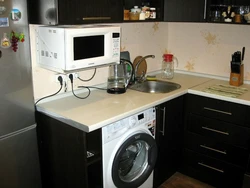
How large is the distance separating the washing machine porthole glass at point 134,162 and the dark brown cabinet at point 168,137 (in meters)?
0.16

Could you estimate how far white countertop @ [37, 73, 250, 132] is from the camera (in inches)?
70.1

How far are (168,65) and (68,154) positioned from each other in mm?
1627

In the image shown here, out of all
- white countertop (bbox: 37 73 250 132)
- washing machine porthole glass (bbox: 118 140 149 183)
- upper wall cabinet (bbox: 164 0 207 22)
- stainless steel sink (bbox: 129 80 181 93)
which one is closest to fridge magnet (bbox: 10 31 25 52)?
white countertop (bbox: 37 73 250 132)

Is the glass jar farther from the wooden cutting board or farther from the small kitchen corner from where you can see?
the wooden cutting board

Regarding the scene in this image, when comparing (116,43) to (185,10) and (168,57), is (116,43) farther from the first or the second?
(168,57)

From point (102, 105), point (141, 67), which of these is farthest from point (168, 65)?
point (102, 105)

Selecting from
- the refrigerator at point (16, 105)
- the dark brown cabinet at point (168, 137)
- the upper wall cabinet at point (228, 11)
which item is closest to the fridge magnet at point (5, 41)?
the refrigerator at point (16, 105)

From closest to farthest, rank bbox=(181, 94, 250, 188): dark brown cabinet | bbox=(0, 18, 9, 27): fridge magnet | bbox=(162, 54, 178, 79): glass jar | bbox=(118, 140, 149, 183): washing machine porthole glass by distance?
bbox=(0, 18, 9, 27): fridge magnet
bbox=(118, 140, 149, 183): washing machine porthole glass
bbox=(181, 94, 250, 188): dark brown cabinet
bbox=(162, 54, 178, 79): glass jar

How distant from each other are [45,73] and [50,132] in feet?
1.42

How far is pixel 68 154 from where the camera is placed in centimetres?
188

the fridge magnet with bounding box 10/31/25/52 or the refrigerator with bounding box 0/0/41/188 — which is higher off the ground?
the fridge magnet with bounding box 10/31/25/52

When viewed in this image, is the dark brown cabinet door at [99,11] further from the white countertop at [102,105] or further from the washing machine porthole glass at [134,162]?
the washing machine porthole glass at [134,162]

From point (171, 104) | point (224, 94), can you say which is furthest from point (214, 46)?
point (171, 104)

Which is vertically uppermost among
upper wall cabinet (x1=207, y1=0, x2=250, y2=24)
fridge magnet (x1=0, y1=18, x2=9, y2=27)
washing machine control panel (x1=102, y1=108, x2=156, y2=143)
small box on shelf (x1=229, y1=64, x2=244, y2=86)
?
upper wall cabinet (x1=207, y1=0, x2=250, y2=24)
